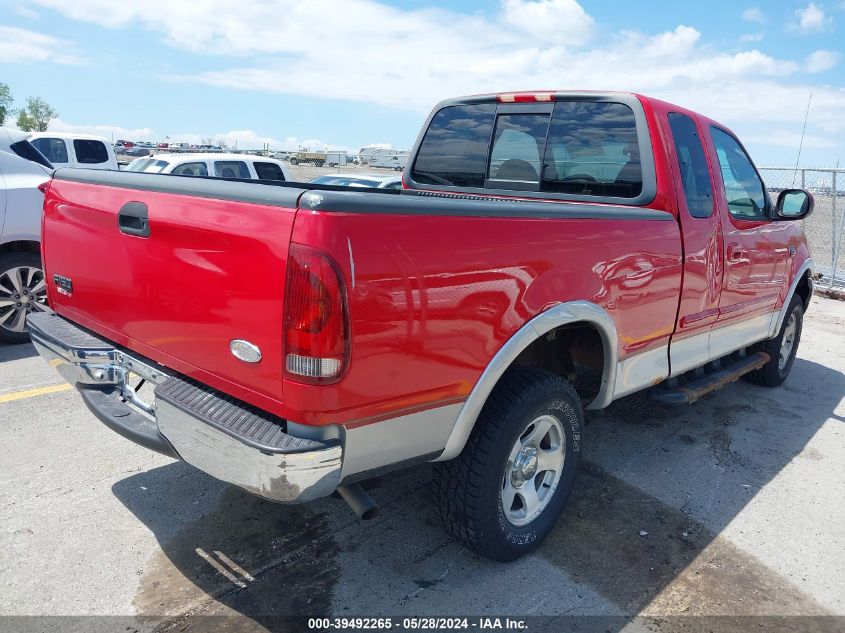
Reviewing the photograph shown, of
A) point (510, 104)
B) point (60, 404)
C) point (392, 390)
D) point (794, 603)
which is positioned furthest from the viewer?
point (60, 404)

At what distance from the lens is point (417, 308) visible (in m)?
2.14

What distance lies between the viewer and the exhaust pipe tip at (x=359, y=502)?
2.25 meters

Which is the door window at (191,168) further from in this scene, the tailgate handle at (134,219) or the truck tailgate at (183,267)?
the tailgate handle at (134,219)

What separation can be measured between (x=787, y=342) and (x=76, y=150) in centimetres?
1283

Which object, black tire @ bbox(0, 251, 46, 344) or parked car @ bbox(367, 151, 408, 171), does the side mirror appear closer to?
black tire @ bbox(0, 251, 46, 344)

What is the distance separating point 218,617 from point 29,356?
13.2 ft

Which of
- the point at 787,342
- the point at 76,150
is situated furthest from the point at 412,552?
the point at 76,150

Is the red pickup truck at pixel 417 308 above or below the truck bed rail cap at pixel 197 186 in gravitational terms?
below

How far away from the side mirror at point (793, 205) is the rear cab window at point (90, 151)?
1247 centimetres

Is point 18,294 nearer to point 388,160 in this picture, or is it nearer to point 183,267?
point 183,267

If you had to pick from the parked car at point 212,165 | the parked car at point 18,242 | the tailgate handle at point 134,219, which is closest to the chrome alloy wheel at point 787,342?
the tailgate handle at point 134,219

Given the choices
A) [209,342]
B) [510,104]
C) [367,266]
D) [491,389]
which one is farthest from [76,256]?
[510,104]

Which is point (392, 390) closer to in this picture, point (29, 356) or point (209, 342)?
point (209, 342)

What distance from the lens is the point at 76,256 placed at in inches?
115
